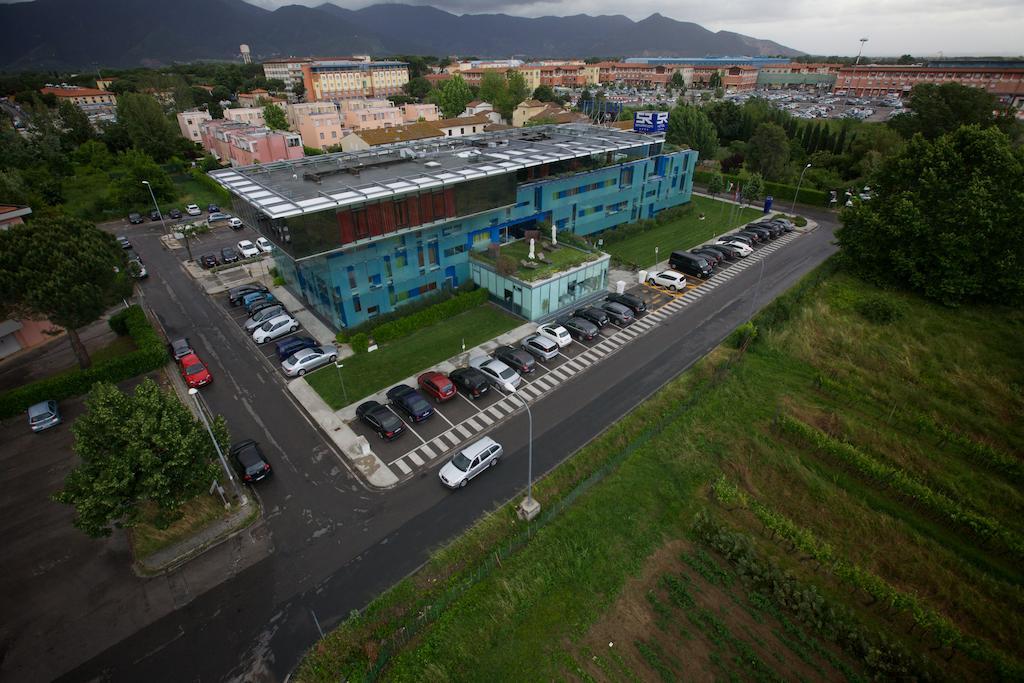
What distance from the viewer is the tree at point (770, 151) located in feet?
242

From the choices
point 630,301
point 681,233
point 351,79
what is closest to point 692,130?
point 681,233

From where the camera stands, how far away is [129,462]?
19641mm

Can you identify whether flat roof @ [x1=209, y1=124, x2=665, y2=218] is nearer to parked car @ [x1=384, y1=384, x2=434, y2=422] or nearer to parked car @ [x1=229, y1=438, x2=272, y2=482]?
parked car @ [x1=384, y1=384, x2=434, y2=422]

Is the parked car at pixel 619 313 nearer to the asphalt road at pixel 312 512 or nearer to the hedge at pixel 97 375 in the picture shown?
the asphalt road at pixel 312 512

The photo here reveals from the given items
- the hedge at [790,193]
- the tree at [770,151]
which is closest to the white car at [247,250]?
the hedge at [790,193]

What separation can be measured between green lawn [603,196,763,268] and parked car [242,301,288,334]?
33.7 metres

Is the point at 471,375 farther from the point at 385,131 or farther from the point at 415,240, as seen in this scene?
the point at 385,131

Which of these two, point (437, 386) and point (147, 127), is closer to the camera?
point (437, 386)

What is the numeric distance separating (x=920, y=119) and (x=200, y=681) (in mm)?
110094

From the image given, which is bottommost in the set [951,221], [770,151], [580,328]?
[580,328]

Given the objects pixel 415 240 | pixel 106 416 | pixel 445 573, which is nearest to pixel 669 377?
pixel 445 573

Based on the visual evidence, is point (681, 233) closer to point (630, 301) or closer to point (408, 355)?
point (630, 301)

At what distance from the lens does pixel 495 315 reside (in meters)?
40.6

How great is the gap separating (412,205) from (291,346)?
46.9 ft
